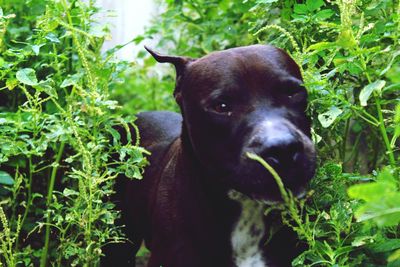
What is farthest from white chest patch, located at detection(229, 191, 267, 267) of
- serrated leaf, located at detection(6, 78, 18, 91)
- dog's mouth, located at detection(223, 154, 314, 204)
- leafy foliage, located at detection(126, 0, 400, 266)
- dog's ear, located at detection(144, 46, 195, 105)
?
serrated leaf, located at detection(6, 78, 18, 91)

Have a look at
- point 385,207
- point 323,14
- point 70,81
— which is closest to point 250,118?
point 323,14

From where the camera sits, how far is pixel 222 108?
2.85 metres

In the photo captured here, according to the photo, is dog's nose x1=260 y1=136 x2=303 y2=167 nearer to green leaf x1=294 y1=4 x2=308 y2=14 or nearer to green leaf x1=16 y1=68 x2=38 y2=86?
green leaf x1=294 y1=4 x2=308 y2=14

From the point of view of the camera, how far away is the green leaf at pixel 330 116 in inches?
107

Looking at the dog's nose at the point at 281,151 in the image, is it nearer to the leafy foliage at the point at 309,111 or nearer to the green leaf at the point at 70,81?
the leafy foliage at the point at 309,111

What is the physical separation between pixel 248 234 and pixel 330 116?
1.89ft

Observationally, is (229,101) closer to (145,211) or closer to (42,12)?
(145,211)

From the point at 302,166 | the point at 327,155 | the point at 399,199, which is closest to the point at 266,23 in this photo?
the point at 327,155

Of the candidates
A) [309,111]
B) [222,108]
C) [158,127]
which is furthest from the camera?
[158,127]

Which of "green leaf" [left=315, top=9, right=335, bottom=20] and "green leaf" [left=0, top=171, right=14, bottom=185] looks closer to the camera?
"green leaf" [left=315, top=9, right=335, bottom=20]

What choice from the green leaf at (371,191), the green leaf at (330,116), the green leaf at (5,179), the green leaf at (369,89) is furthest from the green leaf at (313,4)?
the green leaf at (371,191)

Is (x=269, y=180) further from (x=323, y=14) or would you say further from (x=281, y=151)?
(x=323, y=14)

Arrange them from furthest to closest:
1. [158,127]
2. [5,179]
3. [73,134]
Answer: [158,127] < [5,179] < [73,134]

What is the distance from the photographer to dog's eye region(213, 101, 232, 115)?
283 cm
